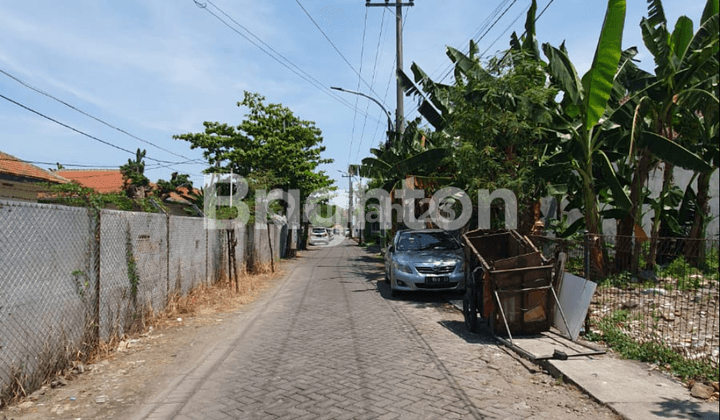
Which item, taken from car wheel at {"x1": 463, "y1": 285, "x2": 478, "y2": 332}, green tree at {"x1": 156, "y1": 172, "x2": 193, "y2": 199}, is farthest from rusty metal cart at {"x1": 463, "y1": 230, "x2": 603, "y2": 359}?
green tree at {"x1": 156, "y1": 172, "x2": 193, "y2": 199}

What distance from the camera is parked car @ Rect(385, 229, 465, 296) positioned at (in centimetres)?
1196

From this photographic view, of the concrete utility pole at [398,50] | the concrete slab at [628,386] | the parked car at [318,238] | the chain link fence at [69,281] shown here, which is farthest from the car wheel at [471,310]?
the parked car at [318,238]

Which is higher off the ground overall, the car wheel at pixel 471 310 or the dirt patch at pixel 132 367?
the car wheel at pixel 471 310

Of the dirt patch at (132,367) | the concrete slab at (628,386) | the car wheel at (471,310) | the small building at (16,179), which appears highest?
the small building at (16,179)

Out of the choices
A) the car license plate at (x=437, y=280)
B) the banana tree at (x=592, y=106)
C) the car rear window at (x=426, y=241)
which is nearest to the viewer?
the banana tree at (x=592, y=106)

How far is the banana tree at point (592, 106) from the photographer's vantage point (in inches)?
350

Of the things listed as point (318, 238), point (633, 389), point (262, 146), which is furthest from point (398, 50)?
point (318, 238)

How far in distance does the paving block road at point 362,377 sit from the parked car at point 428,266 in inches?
79.0

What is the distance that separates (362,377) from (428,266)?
6.36 m

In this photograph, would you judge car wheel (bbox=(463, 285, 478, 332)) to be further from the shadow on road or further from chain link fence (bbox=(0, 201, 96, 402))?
chain link fence (bbox=(0, 201, 96, 402))

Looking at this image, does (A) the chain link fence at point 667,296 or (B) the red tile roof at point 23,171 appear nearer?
(A) the chain link fence at point 667,296

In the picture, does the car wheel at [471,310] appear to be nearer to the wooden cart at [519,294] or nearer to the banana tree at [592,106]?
the wooden cart at [519,294]

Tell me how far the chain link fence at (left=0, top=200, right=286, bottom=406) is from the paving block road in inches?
53.3

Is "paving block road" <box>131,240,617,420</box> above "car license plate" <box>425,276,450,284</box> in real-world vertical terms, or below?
below
